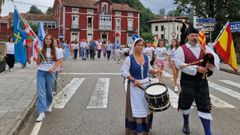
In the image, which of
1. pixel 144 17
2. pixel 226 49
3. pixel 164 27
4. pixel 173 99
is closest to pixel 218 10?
pixel 173 99

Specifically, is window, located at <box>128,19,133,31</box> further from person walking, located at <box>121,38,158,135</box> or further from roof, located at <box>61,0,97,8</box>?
person walking, located at <box>121,38,158,135</box>

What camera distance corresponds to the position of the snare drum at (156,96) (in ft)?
18.4

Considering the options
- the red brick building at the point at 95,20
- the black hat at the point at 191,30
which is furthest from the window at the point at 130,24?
the black hat at the point at 191,30

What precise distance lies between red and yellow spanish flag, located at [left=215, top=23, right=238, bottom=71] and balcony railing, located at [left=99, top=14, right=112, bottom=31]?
65.8 metres

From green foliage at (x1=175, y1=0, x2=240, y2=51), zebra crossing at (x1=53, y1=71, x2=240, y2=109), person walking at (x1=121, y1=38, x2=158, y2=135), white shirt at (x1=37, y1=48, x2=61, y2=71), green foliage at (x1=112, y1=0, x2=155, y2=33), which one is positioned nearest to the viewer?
person walking at (x1=121, y1=38, x2=158, y2=135)

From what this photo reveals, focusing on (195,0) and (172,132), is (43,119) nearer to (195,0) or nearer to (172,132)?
(172,132)

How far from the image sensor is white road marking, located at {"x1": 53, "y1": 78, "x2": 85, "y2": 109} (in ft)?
31.8

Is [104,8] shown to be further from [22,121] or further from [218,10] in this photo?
[22,121]

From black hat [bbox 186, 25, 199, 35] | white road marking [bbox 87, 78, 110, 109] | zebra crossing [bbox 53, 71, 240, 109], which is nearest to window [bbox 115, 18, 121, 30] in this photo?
zebra crossing [bbox 53, 71, 240, 109]

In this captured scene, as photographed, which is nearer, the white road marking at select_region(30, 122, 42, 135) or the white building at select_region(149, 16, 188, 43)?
the white road marking at select_region(30, 122, 42, 135)

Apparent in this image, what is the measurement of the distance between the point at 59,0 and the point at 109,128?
66.9 meters

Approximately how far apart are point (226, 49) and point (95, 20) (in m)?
66.7

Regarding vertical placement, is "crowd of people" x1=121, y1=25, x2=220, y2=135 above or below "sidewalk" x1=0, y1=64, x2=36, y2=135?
above

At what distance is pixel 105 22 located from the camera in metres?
73.4
